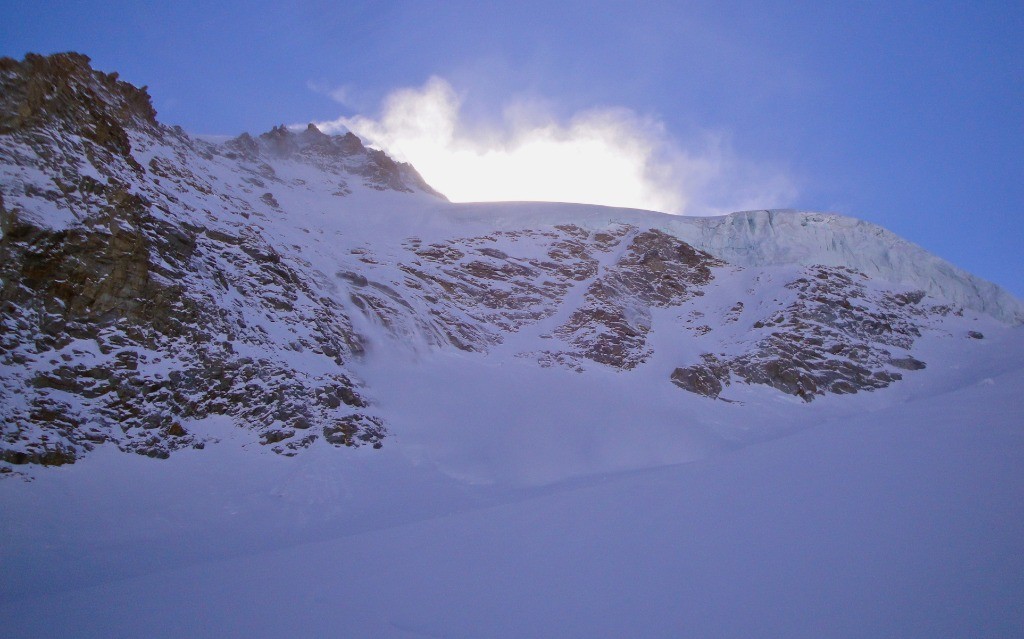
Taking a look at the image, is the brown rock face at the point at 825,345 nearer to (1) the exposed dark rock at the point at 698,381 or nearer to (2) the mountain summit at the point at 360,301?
(1) the exposed dark rock at the point at 698,381

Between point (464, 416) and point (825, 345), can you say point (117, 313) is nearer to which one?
point (464, 416)

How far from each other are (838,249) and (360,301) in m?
39.0

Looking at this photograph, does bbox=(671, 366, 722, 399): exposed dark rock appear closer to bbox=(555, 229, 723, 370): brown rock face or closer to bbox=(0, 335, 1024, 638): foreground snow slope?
bbox=(555, 229, 723, 370): brown rock face

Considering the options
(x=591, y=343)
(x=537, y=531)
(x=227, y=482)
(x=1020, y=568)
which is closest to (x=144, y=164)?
(x=227, y=482)

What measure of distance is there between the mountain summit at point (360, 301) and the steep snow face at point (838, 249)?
0.66ft

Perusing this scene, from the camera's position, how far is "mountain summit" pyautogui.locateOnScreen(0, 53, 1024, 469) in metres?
18.6

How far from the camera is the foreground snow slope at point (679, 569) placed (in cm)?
568

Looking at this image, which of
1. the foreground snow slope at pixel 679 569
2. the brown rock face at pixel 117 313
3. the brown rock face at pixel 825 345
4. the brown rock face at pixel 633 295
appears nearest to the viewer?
the foreground snow slope at pixel 679 569

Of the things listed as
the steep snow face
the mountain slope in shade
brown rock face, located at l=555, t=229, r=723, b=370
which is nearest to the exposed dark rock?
the mountain slope in shade

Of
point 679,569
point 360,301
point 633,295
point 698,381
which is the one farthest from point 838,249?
point 679,569

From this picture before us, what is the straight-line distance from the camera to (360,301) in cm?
3127

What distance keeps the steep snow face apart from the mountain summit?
0.66 ft

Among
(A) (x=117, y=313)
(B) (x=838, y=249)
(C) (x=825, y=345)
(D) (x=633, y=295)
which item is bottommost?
(A) (x=117, y=313)

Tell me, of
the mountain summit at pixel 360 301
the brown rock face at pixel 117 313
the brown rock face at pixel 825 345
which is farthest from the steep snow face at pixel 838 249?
the brown rock face at pixel 117 313
